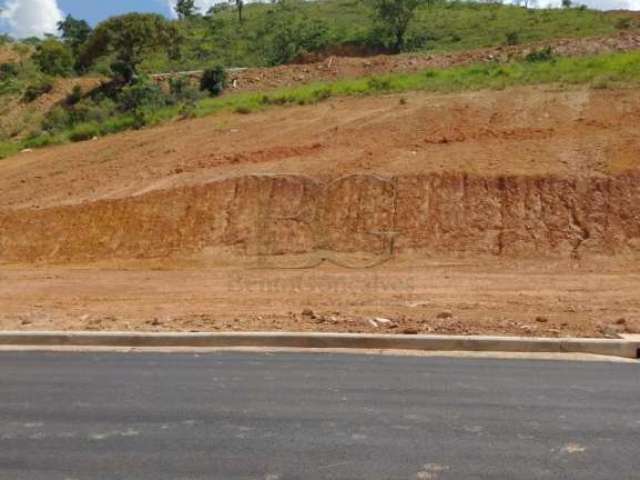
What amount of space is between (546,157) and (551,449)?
575 inches

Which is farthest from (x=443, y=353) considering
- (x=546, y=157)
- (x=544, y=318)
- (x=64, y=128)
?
(x=64, y=128)

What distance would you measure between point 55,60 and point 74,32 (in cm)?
1008

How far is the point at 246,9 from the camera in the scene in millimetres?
68812

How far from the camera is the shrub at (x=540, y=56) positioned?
105ft

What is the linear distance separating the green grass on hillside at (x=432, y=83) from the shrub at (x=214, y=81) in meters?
2.08

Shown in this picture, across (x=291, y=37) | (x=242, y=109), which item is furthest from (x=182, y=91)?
(x=291, y=37)

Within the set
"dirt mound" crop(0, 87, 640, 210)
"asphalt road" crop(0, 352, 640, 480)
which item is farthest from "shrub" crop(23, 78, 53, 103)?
"asphalt road" crop(0, 352, 640, 480)

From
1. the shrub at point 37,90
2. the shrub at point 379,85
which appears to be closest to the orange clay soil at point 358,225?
the shrub at point 379,85

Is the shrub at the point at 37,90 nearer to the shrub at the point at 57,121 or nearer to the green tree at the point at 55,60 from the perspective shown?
the green tree at the point at 55,60

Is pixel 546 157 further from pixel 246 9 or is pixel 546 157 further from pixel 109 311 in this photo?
pixel 246 9

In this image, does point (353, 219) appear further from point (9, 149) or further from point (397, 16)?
point (397, 16)

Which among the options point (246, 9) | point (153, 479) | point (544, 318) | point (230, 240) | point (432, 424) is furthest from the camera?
point (246, 9)

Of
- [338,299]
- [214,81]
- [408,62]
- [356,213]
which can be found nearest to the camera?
[338,299]

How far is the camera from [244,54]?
49.0 meters
